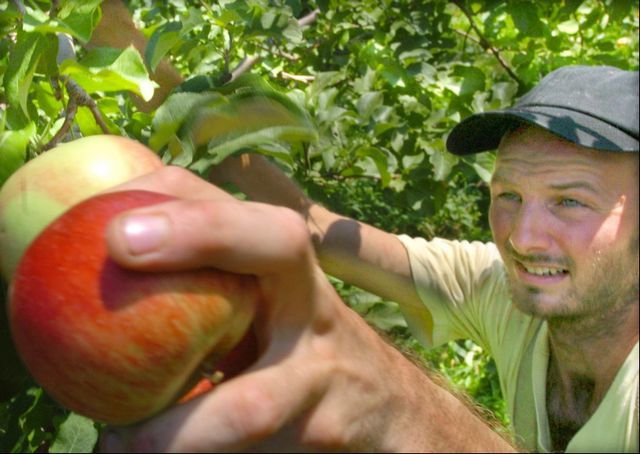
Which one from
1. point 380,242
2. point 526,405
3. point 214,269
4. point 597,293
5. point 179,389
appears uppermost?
point 214,269

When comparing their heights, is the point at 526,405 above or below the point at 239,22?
below

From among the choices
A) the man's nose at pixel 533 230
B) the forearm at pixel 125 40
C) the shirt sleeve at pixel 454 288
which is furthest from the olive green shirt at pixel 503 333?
the forearm at pixel 125 40

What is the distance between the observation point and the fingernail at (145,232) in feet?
2.13

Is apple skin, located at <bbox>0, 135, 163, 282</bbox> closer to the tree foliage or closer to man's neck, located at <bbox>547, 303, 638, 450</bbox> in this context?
the tree foliage

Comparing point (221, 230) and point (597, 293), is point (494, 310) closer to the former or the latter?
point (597, 293)

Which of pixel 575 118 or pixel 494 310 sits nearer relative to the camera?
pixel 575 118

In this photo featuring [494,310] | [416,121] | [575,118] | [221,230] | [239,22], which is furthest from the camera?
[416,121]

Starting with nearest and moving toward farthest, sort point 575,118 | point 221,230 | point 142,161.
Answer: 1. point 221,230
2. point 142,161
3. point 575,118

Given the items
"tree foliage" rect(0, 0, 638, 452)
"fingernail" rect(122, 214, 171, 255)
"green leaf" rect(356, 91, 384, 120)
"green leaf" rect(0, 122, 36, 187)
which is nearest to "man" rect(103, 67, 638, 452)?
"fingernail" rect(122, 214, 171, 255)

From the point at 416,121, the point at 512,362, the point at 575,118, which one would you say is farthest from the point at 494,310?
the point at 416,121

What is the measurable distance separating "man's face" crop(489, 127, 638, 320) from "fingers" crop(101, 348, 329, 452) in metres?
0.80

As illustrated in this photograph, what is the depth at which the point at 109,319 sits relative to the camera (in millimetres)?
685

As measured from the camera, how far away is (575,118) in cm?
140

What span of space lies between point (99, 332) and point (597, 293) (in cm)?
98
